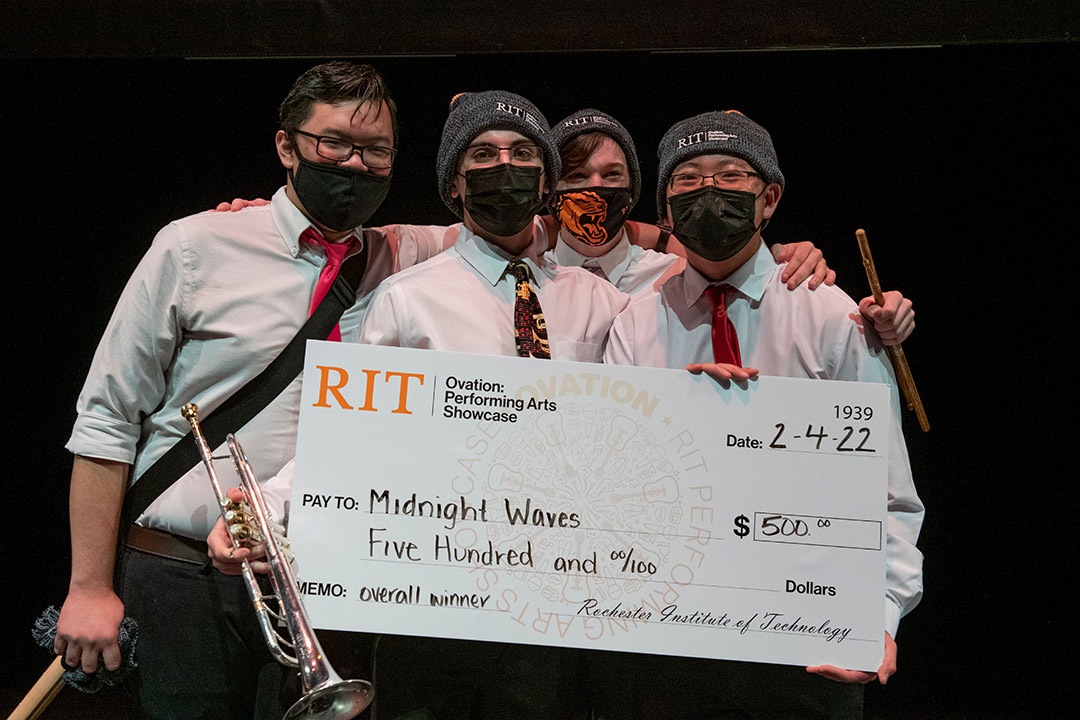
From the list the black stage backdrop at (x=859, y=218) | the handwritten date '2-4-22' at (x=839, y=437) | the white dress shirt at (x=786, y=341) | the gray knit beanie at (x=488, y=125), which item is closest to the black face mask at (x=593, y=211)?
the gray knit beanie at (x=488, y=125)

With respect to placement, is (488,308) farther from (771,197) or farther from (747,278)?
(771,197)

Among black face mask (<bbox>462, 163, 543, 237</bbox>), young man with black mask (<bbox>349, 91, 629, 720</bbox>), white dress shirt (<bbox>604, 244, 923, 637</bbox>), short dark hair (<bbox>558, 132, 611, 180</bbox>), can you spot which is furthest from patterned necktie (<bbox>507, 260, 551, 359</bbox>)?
short dark hair (<bbox>558, 132, 611, 180</bbox>)

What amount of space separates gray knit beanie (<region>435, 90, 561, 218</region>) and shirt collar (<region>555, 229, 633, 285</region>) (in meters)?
0.64

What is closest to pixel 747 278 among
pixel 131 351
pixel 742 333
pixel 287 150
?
pixel 742 333

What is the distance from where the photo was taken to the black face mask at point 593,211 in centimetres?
292

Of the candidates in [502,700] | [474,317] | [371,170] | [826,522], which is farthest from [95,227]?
[826,522]

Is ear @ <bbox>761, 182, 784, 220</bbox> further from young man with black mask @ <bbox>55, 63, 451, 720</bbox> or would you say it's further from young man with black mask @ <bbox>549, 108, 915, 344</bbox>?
young man with black mask @ <bbox>55, 63, 451, 720</bbox>

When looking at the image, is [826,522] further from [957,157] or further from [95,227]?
[95,227]

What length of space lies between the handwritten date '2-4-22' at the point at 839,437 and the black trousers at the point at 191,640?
152 centimetres

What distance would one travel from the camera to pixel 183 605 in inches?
92.4

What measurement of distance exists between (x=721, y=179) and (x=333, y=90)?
3.67 ft

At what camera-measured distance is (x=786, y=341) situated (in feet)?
7.56

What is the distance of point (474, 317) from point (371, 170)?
0.53 m

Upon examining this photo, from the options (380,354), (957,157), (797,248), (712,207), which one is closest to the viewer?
(380,354)
